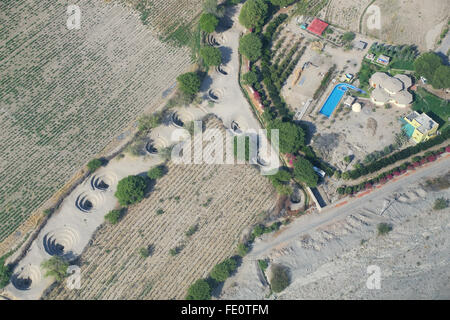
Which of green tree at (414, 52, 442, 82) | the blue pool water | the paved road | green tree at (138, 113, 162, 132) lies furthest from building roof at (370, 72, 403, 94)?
green tree at (138, 113, 162, 132)

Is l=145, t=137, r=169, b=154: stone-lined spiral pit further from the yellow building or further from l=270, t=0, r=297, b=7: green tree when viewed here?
the yellow building

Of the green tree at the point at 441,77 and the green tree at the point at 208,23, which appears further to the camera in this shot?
the green tree at the point at 208,23

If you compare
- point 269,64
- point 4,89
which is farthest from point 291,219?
point 4,89

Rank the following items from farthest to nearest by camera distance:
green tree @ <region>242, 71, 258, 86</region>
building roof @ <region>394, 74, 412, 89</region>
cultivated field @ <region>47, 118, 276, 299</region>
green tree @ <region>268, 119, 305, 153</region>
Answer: green tree @ <region>242, 71, 258, 86</region>, building roof @ <region>394, 74, 412, 89</region>, green tree @ <region>268, 119, 305, 153</region>, cultivated field @ <region>47, 118, 276, 299</region>

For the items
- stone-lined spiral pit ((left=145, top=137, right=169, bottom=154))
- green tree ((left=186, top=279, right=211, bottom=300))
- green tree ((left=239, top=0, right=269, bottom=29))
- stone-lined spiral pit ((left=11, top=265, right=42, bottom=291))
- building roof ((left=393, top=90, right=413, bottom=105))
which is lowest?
green tree ((left=186, top=279, right=211, bottom=300))

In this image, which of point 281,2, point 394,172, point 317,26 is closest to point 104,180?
point 394,172

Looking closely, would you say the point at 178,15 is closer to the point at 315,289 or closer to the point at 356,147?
the point at 356,147

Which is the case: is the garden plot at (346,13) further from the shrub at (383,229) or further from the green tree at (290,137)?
the shrub at (383,229)

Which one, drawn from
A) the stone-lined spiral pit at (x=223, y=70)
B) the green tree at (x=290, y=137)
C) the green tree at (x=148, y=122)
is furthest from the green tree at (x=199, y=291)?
the stone-lined spiral pit at (x=223, y=70)
